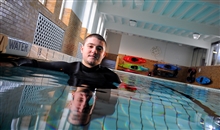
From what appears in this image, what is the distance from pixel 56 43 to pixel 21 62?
10.7 feet

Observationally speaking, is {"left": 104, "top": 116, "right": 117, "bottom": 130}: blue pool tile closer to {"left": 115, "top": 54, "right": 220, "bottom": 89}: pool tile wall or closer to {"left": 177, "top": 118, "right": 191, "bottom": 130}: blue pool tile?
{"left": 177, "top": 118, "right": 191, "bottom": 130}: blue pool tile

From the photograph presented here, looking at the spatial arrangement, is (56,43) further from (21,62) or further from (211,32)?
(211,32)

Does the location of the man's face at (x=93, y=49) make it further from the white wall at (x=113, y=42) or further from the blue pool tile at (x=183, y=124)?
the white wall at (x=113, y=42)

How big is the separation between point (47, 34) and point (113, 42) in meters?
13.0

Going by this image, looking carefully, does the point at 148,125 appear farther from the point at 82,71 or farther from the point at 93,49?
the point at 82,71

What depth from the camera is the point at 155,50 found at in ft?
57.1

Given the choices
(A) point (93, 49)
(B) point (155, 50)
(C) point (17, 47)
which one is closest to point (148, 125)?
(A) point (93, 49)

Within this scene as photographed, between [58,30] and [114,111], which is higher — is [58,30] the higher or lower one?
the higher one

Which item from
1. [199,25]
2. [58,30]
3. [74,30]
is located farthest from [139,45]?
[58,30]

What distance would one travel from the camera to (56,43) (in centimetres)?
606

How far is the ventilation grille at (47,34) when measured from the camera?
15.4 ft

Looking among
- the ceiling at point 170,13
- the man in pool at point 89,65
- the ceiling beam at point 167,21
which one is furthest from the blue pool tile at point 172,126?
the ceiling beam at point 167,21

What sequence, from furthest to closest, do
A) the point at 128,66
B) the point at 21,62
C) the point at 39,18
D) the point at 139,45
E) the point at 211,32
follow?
1. the point at 139,45
2. the point at 128,66
3. the point at 211,32
4. the point at 39,18
5. the point at 21,62

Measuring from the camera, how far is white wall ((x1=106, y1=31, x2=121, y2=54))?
58.9 feet
